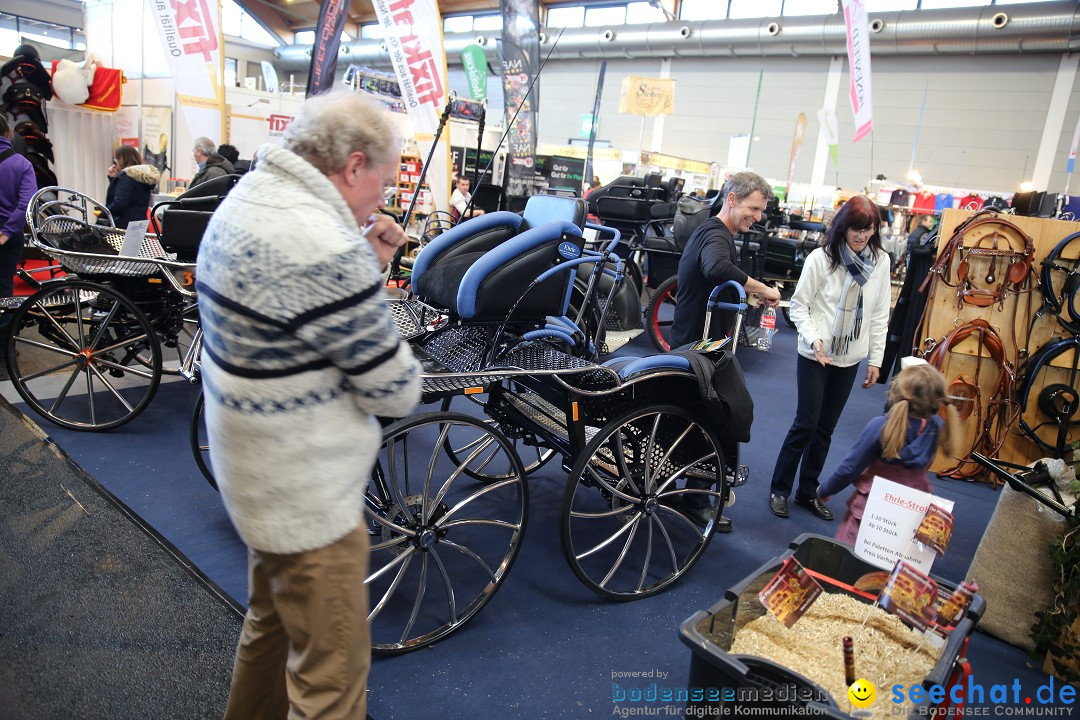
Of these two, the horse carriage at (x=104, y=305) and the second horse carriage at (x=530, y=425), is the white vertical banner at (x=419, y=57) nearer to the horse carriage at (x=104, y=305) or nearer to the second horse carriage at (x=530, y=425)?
the horse carriage at (x=104, y=305)

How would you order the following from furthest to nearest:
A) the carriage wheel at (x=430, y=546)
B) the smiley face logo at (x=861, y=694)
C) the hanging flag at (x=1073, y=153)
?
the hanging flag at (x=1073, y=153)
the carriage wheel at (x=430, y=546)
the smiley face logo at (x=861, y=694)

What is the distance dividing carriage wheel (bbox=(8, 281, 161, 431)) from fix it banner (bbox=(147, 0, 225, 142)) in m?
4.00

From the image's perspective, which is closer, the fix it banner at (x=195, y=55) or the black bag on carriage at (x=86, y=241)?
the black bag on carriage at (x=86, y=241)

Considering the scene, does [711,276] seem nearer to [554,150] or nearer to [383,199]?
[383,199]

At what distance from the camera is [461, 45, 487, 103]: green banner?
11.2 metres

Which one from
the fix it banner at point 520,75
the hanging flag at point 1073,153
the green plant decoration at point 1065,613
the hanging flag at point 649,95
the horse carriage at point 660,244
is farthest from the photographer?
the hanging flag at point 1073,153

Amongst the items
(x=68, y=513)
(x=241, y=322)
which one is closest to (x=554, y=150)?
(x=68, y=513)

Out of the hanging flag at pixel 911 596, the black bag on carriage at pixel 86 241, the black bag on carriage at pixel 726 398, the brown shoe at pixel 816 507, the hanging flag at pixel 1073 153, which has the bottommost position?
the brown shoe at pixel 816 507

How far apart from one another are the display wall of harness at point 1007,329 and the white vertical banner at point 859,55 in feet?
10.6

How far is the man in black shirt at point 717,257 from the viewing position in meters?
3.24

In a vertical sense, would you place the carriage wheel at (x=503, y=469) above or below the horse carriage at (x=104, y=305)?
below

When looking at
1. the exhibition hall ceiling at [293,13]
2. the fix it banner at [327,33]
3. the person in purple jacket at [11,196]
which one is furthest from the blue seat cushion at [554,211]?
the exhibition hall ceiling at [293,13]

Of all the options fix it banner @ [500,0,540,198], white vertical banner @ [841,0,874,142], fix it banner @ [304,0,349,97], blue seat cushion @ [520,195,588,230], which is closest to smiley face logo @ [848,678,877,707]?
blue seat cushion @ [520,195,588,230]

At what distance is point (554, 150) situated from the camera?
1477cm
